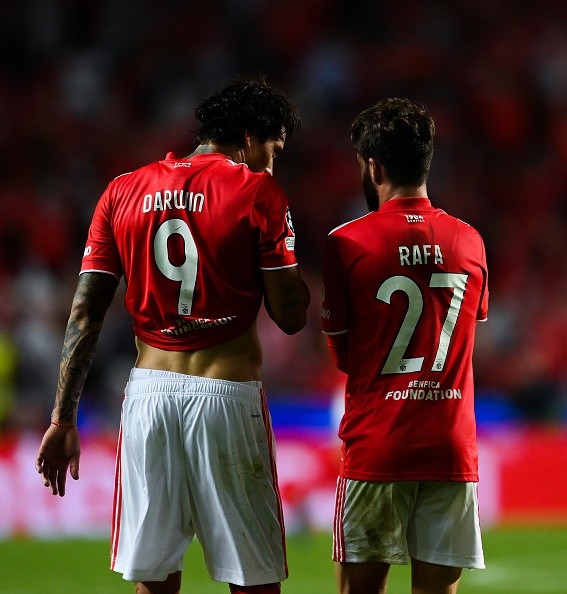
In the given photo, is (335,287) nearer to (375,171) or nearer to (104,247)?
(375,171)

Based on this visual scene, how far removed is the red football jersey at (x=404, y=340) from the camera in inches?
144

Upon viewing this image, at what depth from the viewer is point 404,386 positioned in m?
3.67

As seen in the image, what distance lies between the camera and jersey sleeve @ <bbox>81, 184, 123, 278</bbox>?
12.7 ft

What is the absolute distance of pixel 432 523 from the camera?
3.68 meters

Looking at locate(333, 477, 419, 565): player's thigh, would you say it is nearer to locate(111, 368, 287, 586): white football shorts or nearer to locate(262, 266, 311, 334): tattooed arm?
locate(111, 368, 287, 586): white football shorts

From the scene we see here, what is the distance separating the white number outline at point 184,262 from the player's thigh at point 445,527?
2.96ft

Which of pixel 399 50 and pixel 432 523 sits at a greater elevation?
pixel 399 50

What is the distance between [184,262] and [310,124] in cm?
970

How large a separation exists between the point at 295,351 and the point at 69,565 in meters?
3.80

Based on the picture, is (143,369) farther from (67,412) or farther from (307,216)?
(307,216)

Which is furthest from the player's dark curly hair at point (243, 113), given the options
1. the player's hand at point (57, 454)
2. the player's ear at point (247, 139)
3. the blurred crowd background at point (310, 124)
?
the blurred crowd background at point (310, 124)

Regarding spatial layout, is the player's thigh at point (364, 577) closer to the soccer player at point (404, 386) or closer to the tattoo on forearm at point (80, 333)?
the soccer player at point (404, 386)

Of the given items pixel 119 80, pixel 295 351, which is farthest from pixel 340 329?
pixel 119 80

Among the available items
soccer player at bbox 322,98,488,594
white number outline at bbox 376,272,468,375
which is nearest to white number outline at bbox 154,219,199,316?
soccer player at bbox 322,98,488,594
